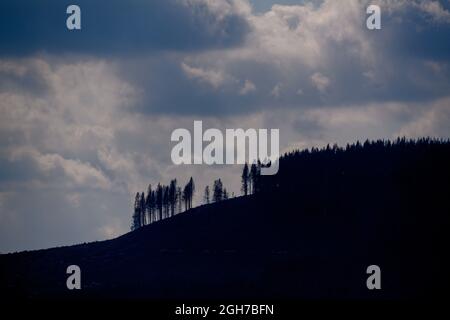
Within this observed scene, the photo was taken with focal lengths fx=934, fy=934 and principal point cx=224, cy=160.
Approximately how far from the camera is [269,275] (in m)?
192

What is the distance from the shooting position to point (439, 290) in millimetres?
175750

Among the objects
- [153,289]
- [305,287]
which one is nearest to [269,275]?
[305,287]
